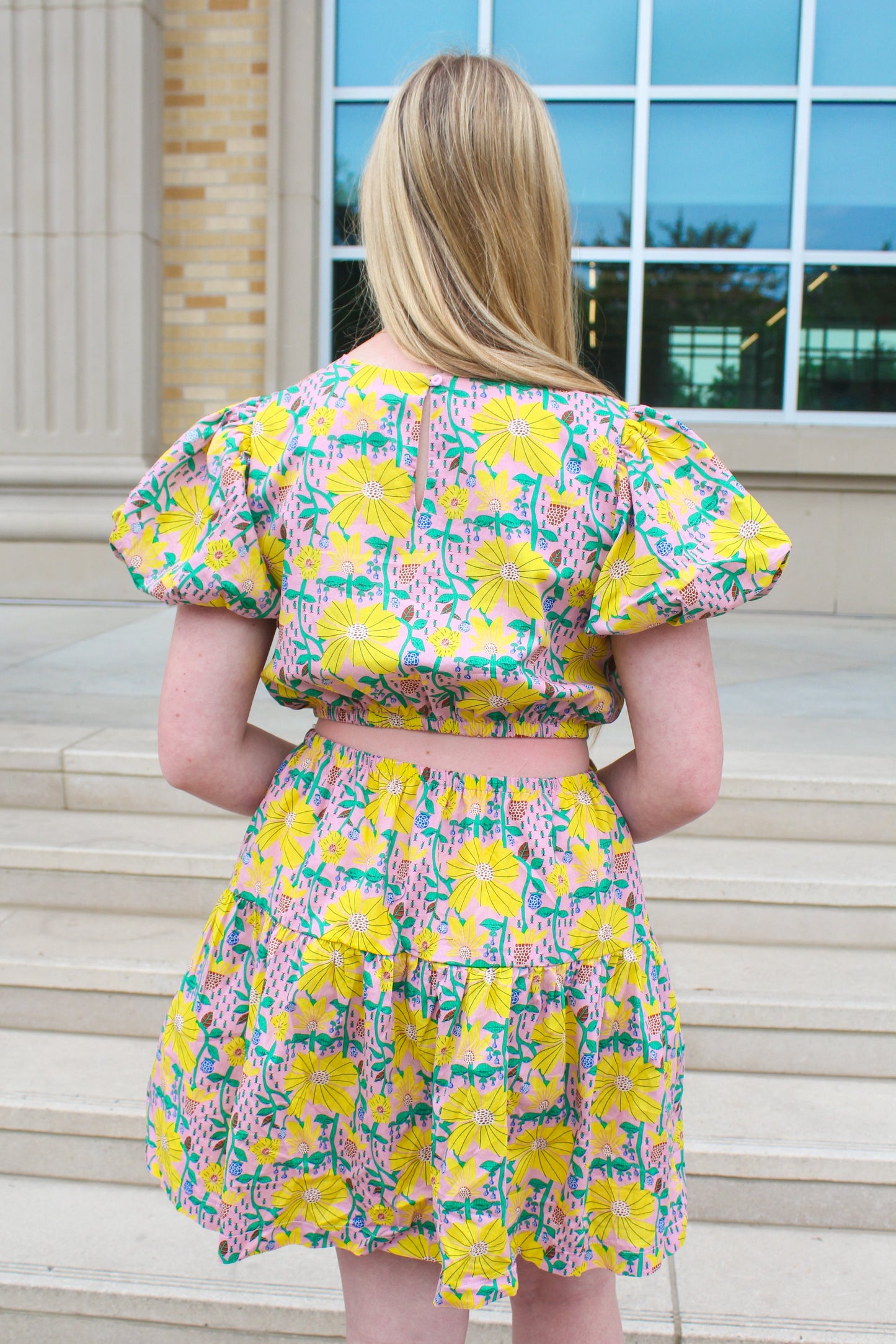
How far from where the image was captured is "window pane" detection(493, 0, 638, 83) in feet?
24.8

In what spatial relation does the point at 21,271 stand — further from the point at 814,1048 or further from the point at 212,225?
the point at 814,1048

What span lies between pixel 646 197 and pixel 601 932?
7385 mm

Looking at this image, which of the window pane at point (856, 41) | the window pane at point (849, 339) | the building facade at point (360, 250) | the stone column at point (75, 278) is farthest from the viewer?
the window pane at point (849, 339)

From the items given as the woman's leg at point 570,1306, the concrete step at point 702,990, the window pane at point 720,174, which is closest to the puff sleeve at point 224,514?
the woman's leg at point 570,1306

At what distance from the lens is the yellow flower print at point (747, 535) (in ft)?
4.06

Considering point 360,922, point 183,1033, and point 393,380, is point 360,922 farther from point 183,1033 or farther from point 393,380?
point 393,380

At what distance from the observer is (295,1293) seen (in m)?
2.22

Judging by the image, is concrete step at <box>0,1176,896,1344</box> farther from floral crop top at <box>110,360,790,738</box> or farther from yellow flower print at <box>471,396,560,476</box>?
yellow flower print at <box>471,396,560,476</box>

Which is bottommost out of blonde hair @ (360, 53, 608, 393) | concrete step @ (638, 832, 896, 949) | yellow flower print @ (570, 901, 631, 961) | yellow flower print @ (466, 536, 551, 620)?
concrete step @ (638, 832, 896, 949)

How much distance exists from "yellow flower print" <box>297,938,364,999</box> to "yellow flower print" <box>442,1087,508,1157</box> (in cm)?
17

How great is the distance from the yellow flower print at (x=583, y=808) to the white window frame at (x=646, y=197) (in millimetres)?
6884

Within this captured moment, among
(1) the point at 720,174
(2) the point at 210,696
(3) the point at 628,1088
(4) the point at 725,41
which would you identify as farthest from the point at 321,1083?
(4) the point at 725,41

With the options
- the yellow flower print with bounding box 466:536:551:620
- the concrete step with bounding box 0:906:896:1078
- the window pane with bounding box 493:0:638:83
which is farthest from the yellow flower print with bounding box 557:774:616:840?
the window pane with bounding box 493:0:638:83

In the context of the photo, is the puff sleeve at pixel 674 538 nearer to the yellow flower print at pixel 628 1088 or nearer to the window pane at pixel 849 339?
the yellow flower print at pixel 628 1088
